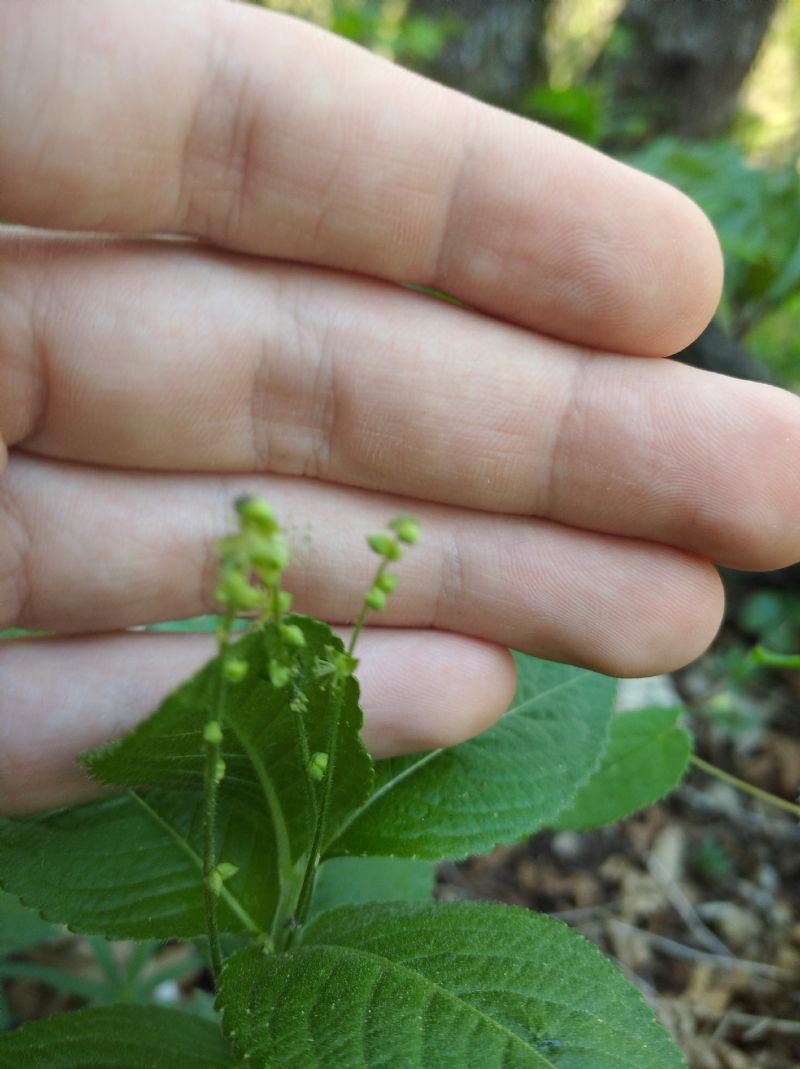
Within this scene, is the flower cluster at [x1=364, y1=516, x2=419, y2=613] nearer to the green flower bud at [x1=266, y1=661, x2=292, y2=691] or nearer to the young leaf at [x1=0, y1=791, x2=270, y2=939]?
the green flower bud at [x1=266, y1=661, x2=292, y2=691]

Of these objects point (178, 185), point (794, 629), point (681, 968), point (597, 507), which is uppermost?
point (178, 185)

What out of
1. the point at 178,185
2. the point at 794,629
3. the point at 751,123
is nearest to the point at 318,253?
the point at 178,185

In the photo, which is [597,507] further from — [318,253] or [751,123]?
[751,123]

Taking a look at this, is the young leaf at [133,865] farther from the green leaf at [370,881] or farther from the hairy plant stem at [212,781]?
the green leaf at [370,881]

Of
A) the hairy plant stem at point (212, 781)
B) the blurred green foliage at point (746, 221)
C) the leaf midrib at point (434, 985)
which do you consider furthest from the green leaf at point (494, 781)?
the blurred green foliage at point (746, 221)

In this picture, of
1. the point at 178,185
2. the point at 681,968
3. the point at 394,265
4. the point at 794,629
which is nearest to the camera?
the point at 178,185
